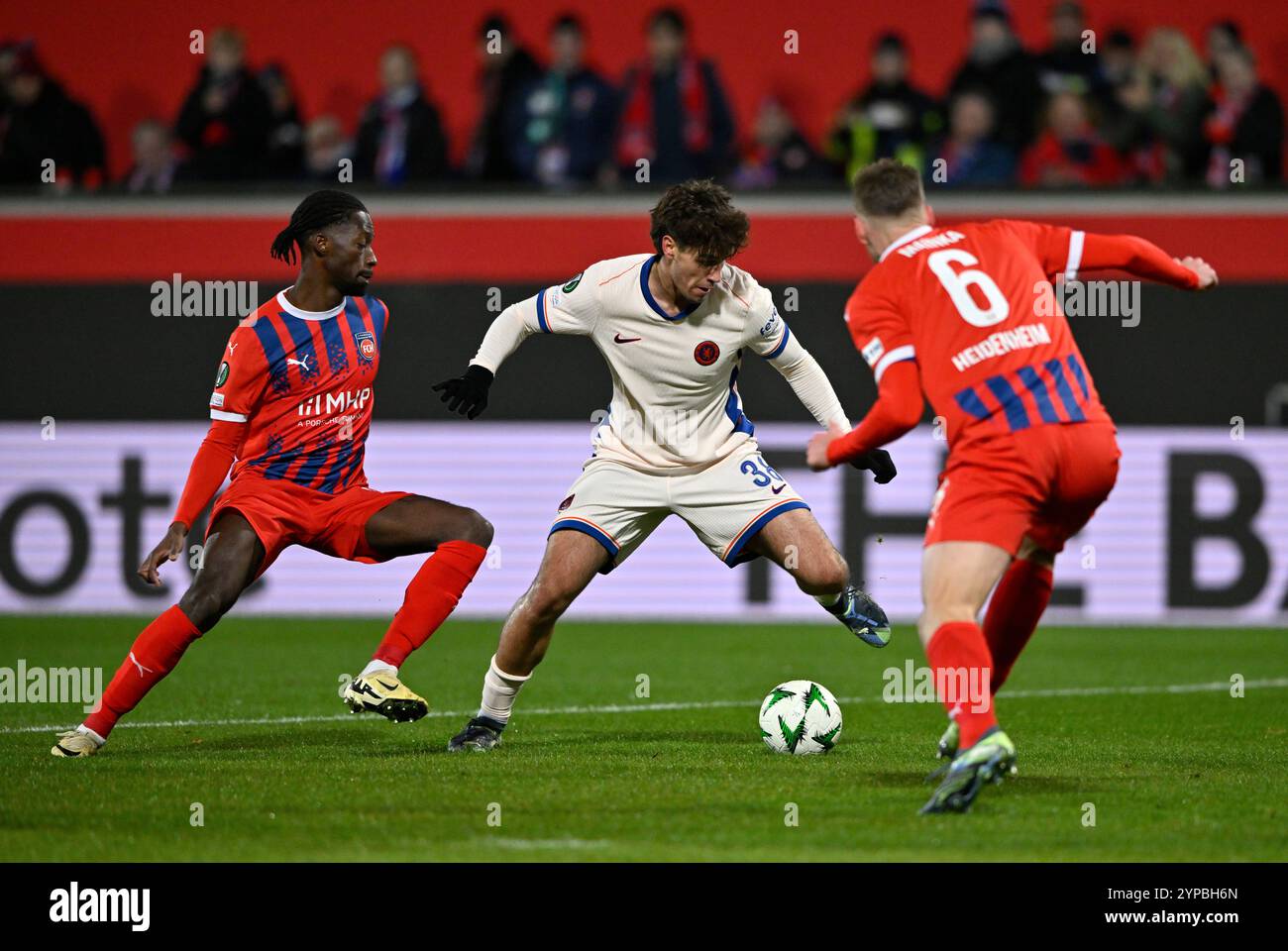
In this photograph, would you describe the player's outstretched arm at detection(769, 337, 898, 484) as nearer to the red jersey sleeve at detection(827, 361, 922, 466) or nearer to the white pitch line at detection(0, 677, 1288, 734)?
the red jersey sleeve at detection(827, 361, 922, 466)

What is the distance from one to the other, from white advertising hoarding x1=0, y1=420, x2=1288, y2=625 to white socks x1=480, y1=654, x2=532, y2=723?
6.28 m

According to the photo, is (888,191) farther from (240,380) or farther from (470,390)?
(240,380)

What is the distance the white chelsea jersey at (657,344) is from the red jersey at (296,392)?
743 mm

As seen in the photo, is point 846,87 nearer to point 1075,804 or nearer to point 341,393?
point 341,393

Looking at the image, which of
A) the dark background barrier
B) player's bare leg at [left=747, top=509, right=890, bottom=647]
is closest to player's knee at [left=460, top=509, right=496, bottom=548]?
player's bare leg at [left=747, top=509, right=890, bottom=647]

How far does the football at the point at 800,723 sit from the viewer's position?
7.43 metres

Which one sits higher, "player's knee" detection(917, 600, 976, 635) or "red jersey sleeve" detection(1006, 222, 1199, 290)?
"red jersey sleeve" detection(1006, 222, 1199, 290)

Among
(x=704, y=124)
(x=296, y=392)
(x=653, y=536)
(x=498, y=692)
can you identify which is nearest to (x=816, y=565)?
(x=498, y=692)

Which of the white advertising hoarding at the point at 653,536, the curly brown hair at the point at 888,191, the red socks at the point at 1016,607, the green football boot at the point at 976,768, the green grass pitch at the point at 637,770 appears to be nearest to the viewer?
the green grass pitch at the point at 637,770

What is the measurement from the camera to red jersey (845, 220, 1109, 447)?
6.01 meters

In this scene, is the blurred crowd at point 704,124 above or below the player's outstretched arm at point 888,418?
above

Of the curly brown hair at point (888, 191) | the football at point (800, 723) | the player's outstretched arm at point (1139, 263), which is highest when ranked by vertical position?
the curly brown hair at point (888, 191)

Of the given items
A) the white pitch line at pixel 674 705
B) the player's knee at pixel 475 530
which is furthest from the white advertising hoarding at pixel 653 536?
the player's knee at pixel 475 530

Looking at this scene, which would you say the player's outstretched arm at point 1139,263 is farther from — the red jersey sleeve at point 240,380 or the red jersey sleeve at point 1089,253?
the red jersey sleeve at point 240,380
